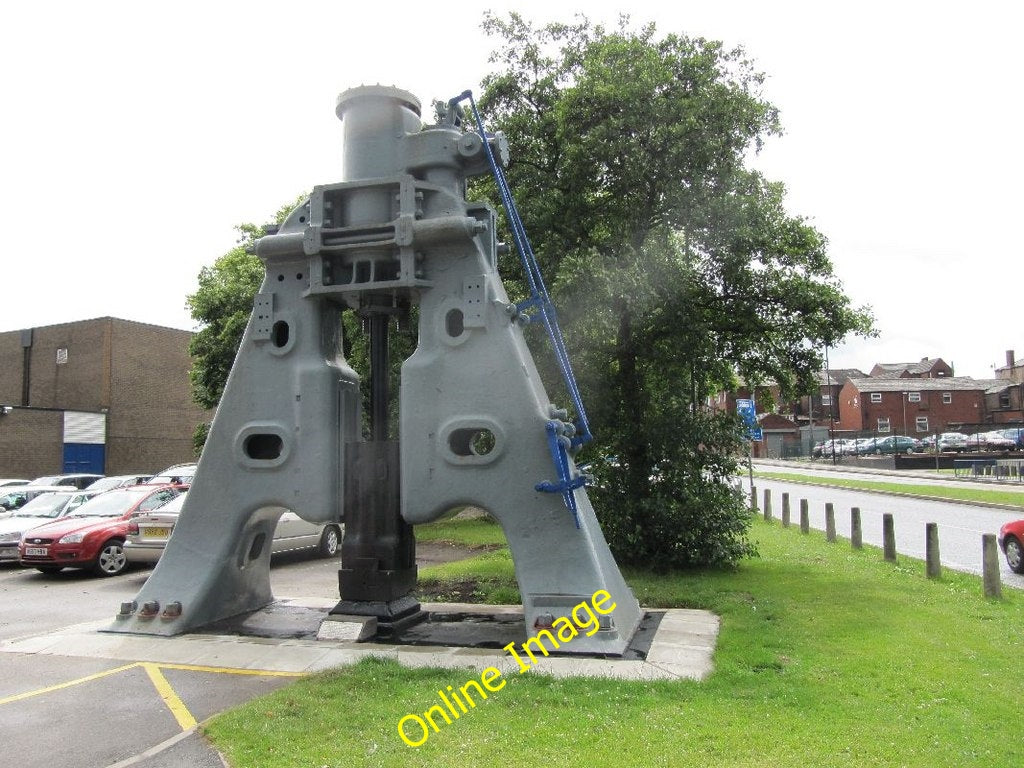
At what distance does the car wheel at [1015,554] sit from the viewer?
13.5m

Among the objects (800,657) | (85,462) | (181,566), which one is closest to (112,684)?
(181,566)

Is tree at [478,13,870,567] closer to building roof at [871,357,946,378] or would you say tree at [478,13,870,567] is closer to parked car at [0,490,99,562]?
parked car at [0,490,99,562]

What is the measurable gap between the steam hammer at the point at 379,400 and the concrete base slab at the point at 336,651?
41cm

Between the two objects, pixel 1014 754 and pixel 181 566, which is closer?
pixel 1014 754

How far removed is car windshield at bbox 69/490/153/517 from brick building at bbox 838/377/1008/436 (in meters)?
70.8

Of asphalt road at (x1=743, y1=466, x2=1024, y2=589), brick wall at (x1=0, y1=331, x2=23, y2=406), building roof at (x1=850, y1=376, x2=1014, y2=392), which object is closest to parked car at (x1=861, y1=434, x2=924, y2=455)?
building roof at (x1=850, y1=376, x2=1014, y2=392)

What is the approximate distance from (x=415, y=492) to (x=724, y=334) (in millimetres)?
7078

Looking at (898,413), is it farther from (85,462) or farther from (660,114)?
(660,114)

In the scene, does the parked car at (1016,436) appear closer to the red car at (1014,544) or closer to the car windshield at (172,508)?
the red car at (1014,544)

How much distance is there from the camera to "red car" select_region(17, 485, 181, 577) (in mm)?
14055

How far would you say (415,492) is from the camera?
841cm

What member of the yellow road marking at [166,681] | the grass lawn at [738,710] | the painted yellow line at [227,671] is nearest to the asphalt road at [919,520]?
the grass lawn at [738,710]

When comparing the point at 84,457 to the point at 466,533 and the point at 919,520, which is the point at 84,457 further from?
the point at 919,520

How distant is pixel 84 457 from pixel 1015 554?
39312 millimetres
